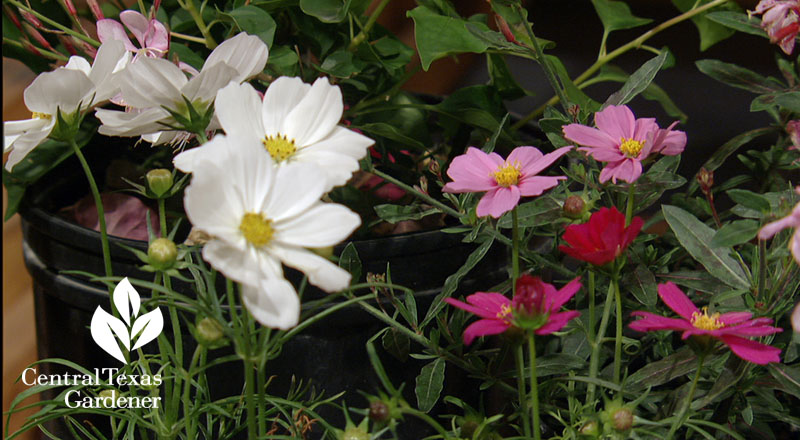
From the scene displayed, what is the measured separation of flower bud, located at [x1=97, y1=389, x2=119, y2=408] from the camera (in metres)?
0.37

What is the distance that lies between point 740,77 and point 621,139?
21 centimetres

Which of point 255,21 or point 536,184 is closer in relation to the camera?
point 536,184

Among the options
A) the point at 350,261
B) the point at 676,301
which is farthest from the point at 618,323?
the point at 350,261

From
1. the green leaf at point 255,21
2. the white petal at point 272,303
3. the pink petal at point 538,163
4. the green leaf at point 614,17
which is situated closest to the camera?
the white petal at point 272,303

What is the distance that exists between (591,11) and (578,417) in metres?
1.46

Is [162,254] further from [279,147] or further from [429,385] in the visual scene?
[429,385]

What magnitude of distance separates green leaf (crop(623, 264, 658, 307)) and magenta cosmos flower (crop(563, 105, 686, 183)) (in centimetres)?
8

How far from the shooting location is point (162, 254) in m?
0.31

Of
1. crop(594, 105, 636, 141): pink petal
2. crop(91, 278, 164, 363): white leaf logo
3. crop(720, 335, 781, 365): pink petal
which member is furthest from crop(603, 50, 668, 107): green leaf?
crop(91, 278, 164, 363): white leaf logo

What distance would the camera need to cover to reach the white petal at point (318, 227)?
27 centimetres

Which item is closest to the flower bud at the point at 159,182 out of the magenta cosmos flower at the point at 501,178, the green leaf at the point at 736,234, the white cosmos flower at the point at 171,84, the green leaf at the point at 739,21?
the white cosmos flower at the point at 171,84

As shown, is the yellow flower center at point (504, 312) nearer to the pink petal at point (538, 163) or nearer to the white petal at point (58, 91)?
the pink petal at point (538, 163)

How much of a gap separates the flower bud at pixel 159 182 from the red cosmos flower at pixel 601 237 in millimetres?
170

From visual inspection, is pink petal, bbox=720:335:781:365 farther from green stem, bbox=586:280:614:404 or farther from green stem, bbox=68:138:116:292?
green stem, bbox=68:138:116:292
